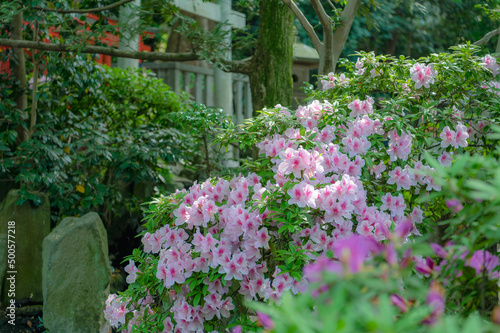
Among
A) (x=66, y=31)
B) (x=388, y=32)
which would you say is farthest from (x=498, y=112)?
(x=388, y=32)

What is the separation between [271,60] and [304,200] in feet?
8.15

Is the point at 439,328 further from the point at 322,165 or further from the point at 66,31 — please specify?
the point at 66,31

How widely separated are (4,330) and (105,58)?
5272 millimetres

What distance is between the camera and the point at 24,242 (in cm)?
440

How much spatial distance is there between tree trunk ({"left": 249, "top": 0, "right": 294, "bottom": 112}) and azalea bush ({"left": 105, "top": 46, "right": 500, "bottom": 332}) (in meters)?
1.36

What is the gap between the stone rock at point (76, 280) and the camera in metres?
3.61

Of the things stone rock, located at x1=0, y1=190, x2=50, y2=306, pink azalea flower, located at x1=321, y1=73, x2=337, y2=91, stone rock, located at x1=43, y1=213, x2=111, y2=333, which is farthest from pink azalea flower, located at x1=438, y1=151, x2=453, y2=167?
stone rock, located at x1=0, y1=190, x2=50, y2=306

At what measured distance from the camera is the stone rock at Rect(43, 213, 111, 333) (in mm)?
3611

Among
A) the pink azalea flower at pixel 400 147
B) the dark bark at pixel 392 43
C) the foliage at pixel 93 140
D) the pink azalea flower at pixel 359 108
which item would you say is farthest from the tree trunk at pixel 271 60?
the dark bark at pixel 392 43

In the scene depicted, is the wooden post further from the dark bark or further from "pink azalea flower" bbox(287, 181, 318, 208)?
the dark bark

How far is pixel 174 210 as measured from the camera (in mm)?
2664

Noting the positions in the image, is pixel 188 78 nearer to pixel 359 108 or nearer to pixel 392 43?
pixel 359 108

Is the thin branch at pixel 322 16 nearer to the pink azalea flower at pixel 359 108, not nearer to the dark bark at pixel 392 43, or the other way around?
the pink azalea flower at pixel 359 108

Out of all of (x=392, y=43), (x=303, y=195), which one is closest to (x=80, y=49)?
(x=303, y=195)
